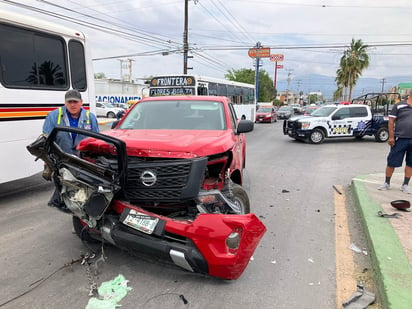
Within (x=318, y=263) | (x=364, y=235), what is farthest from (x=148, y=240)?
(x=364, y=235)

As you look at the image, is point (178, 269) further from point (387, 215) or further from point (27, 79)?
point (27, 79)

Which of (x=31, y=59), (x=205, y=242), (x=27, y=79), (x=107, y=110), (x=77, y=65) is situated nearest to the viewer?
(x=205, y=242)

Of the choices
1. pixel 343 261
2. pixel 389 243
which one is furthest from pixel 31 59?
pixel 389 243

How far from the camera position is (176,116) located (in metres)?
4.61

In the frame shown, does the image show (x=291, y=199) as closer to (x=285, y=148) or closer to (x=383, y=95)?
(x=285, y=148)

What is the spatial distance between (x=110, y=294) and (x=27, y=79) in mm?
4360

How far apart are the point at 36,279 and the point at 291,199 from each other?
4.39 meters

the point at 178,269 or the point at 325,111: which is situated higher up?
the point at 325,111

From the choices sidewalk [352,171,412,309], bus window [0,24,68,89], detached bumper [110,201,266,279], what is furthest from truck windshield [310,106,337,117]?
detached bumper [110,201,266,279]

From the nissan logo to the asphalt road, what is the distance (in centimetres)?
78

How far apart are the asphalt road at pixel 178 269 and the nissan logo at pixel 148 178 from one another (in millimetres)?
779

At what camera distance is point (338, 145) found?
46.9 feet

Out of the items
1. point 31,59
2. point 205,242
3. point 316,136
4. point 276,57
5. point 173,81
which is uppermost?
point 276,57

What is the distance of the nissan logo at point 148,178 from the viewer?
2979 mm
